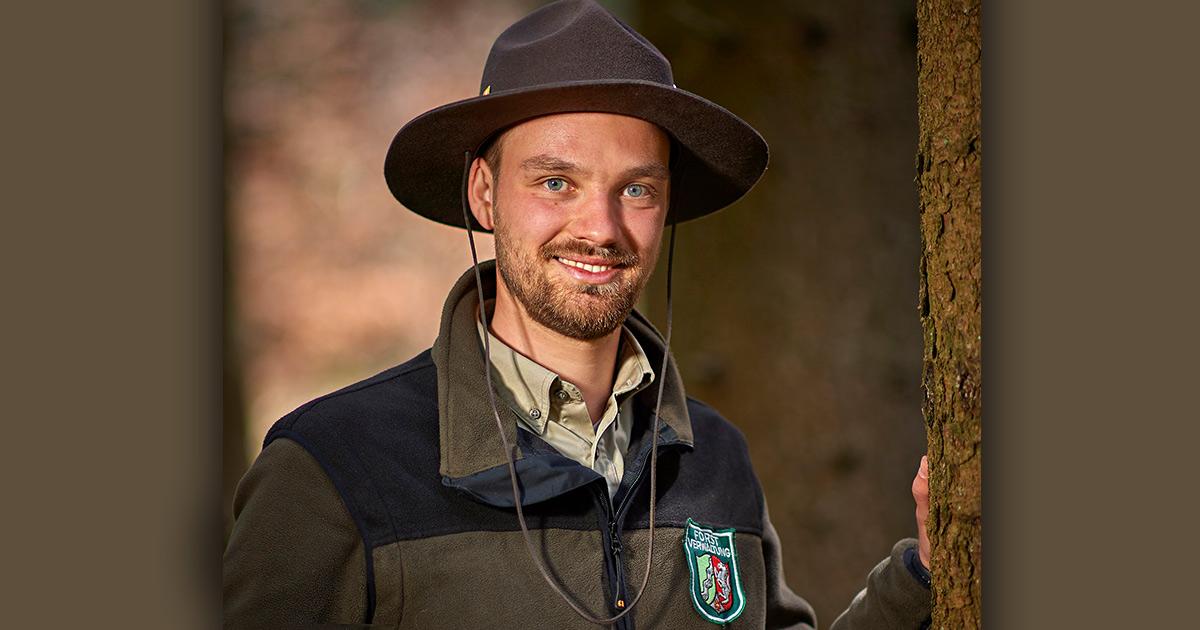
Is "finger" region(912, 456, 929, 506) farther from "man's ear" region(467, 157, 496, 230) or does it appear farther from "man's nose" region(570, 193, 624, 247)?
"man's ear" region(467, 157, 496, 230)

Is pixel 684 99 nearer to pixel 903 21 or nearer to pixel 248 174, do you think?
pixel 903 21

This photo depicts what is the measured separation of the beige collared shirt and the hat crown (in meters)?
0.33

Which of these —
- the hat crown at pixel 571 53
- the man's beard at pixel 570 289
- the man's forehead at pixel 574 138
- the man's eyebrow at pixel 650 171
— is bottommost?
the man's beard at pixel 570 289

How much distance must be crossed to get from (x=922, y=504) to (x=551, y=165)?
25.3 inches

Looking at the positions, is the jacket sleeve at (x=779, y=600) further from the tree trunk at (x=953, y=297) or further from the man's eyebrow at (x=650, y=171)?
the man's eyebrow at (x=650, y=171)

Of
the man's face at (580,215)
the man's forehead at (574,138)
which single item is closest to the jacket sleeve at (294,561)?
the man's face at (580,215)

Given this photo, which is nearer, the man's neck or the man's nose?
the man's nose

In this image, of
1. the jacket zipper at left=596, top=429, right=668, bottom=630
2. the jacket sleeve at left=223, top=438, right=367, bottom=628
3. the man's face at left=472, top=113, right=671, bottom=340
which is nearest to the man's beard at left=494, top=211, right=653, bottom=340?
the man's face at left=472, top=113, right=671, bottom=340

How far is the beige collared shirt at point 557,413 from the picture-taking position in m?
1.54

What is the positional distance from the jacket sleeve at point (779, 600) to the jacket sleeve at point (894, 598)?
0.06m

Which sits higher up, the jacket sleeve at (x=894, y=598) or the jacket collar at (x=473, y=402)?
the jacket collar at (x=473, y=402)

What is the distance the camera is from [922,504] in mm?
1522

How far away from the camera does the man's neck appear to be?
1.55 metres

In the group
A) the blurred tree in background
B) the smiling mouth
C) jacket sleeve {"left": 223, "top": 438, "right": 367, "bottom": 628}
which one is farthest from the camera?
the blurred tree in background
